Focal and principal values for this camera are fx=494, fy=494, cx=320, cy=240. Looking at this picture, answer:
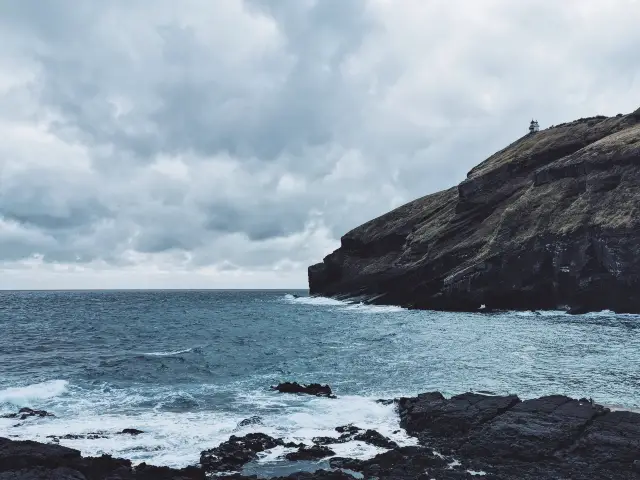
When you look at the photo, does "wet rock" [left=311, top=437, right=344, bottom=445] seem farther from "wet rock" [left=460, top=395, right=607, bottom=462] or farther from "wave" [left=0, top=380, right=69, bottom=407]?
"wave" [left=0, top=380, right=69, bottom=407]

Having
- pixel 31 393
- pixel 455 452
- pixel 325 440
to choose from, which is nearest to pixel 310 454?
pixel 325 440

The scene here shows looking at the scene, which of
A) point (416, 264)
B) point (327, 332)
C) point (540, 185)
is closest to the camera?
point (327, 332)

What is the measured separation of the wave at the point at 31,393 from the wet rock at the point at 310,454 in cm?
1836

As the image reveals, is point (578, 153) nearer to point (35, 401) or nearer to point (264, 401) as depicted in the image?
point (264, 401)

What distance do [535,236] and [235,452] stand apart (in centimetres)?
7022

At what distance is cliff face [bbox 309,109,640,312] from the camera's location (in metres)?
69.6

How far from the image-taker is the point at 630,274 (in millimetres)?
64688

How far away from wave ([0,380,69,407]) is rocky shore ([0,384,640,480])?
12348 mm

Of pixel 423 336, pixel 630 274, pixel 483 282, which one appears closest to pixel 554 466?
pixel 423 336

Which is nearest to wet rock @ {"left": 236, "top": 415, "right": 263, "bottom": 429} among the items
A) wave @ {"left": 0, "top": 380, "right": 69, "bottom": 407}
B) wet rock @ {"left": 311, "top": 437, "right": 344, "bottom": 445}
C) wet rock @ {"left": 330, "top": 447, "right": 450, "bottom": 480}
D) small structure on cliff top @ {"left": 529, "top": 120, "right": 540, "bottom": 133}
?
wet rock @ {"left": 311, "top": 437, "right": 344, "bottom": 445}

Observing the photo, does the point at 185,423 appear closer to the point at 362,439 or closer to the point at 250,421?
the point at 250,421

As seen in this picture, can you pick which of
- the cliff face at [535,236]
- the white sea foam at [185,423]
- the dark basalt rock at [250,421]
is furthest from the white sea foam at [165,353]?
the cliff face at [535,236]

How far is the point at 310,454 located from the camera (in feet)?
65.2

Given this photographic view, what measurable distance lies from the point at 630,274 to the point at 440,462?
58642 millimetres
